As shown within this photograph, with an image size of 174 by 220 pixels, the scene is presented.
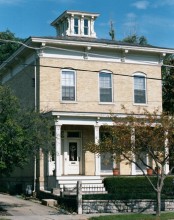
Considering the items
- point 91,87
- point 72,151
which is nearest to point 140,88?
point 91,87

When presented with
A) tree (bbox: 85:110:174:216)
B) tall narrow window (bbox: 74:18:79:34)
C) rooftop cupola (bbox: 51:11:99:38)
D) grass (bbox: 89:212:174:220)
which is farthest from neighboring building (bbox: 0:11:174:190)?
grass (bbox: 89:212:174:220)

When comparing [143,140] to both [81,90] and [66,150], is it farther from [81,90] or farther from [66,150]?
[81,90]

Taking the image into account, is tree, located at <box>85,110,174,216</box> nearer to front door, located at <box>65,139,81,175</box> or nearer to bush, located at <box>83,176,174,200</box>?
bush, located at <box>83,176,174,200</box>

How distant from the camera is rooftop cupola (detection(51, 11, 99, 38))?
36656 millimetres

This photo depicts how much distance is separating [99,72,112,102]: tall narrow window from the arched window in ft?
6.23

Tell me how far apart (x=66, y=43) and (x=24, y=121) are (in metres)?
10.1

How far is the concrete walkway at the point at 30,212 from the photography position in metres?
21.2

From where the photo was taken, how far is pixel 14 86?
37406 mm

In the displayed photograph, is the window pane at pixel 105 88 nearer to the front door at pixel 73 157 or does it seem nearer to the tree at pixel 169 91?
the front door at pixel 73 157

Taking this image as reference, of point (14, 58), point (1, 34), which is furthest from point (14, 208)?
point (1, 34)

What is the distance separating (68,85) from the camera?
31953 millimetres

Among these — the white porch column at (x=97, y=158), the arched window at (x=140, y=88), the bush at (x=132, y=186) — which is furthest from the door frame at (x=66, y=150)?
the arched window at (x=140, y=88)

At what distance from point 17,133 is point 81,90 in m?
11.5

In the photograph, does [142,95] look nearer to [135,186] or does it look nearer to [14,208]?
[135,186]
